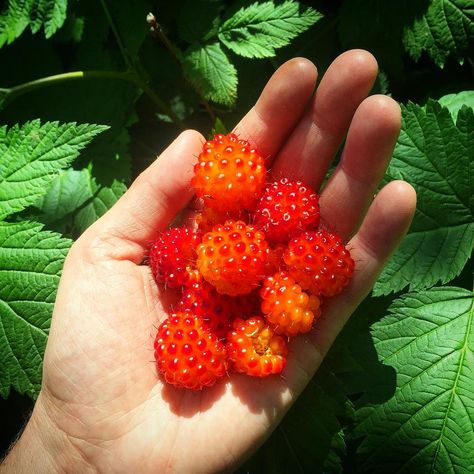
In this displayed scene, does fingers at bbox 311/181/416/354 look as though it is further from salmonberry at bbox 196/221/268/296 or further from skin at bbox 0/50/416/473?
salmonberry at bbox 196/221/268/296

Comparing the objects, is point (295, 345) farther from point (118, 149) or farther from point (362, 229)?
point (118, 149)

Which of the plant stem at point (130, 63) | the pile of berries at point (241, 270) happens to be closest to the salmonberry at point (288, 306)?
the pile of berries at point (241, 270)

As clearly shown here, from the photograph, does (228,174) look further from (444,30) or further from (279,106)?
(444,30)

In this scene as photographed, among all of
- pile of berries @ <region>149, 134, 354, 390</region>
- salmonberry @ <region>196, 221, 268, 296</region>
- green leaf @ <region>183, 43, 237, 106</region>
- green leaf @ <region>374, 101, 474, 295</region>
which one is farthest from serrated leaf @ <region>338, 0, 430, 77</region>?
salmonberry @ <region>196, 221, 268, 296</region>

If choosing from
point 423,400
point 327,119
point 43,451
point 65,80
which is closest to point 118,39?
point 65,80

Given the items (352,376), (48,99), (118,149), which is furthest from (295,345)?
(48,99)
